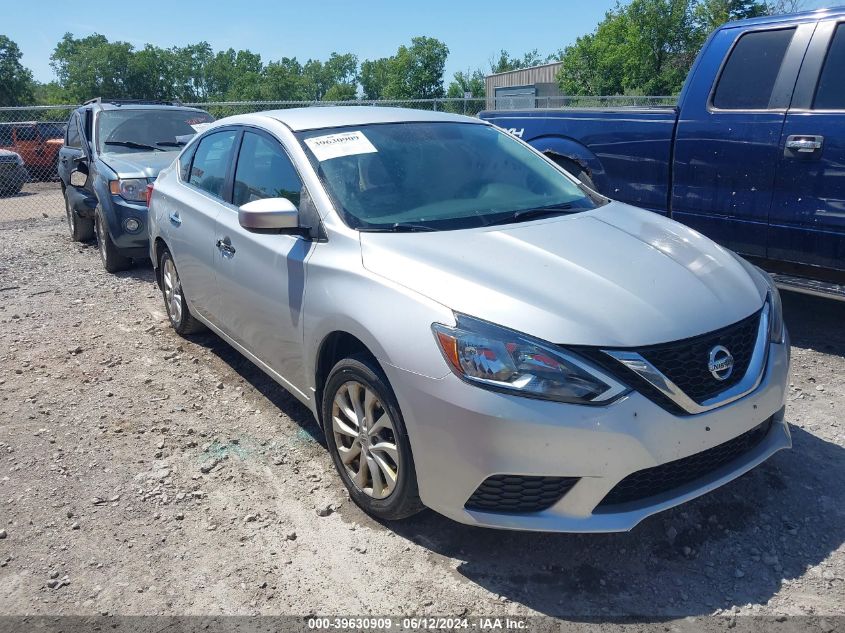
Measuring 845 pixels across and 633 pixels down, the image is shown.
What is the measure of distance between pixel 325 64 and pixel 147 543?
104 meters

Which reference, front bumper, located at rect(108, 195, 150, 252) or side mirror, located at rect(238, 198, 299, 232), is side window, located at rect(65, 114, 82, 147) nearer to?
front bumper, located at rect(108, 195, 150, 252)

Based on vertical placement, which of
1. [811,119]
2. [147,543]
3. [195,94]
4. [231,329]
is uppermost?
[195,94]

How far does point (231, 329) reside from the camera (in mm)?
4324

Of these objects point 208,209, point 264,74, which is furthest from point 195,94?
point 208,209

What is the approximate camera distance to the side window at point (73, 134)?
924cm

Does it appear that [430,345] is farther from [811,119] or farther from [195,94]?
[195,94]

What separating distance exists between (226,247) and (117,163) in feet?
15.3

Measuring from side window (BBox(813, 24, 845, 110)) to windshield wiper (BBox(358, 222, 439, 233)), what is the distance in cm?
297

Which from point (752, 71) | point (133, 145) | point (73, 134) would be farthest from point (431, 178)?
point (73, 134)

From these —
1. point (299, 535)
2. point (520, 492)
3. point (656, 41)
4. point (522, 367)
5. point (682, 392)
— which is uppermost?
point (656, 41)

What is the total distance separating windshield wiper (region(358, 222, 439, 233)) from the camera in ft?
10.6

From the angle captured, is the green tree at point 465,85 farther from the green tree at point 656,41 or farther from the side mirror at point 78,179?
the side mirror at point 78,179

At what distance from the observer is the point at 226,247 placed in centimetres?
410

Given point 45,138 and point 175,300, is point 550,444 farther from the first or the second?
point 45,138
